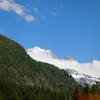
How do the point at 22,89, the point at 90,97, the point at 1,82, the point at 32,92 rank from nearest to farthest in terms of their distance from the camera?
the point at 90,97, the point at 32,92, the point at 22,89, the point at 1,82

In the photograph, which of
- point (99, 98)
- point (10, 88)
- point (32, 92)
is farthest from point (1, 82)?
point (99, 98)

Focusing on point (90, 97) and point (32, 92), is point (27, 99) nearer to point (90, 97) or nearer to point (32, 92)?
point (32, 92)

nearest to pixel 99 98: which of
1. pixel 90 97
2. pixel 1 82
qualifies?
pixel 90 97

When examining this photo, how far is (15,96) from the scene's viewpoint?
14225 cm

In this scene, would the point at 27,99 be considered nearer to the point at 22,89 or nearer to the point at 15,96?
→ the point at 15,96

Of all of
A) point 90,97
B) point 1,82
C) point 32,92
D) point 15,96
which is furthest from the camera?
point 1,82

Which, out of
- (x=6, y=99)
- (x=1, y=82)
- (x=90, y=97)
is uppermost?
(x=1, y=82)

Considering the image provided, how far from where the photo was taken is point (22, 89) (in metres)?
163

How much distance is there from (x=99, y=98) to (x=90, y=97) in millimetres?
1769

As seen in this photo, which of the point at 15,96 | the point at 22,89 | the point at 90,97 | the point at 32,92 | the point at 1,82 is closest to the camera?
the point at 90,97

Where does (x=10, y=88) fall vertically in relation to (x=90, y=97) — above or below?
above

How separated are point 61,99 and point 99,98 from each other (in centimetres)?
13257

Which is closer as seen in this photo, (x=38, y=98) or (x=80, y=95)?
(x=80, y=95)

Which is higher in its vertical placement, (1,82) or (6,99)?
(1,82)
